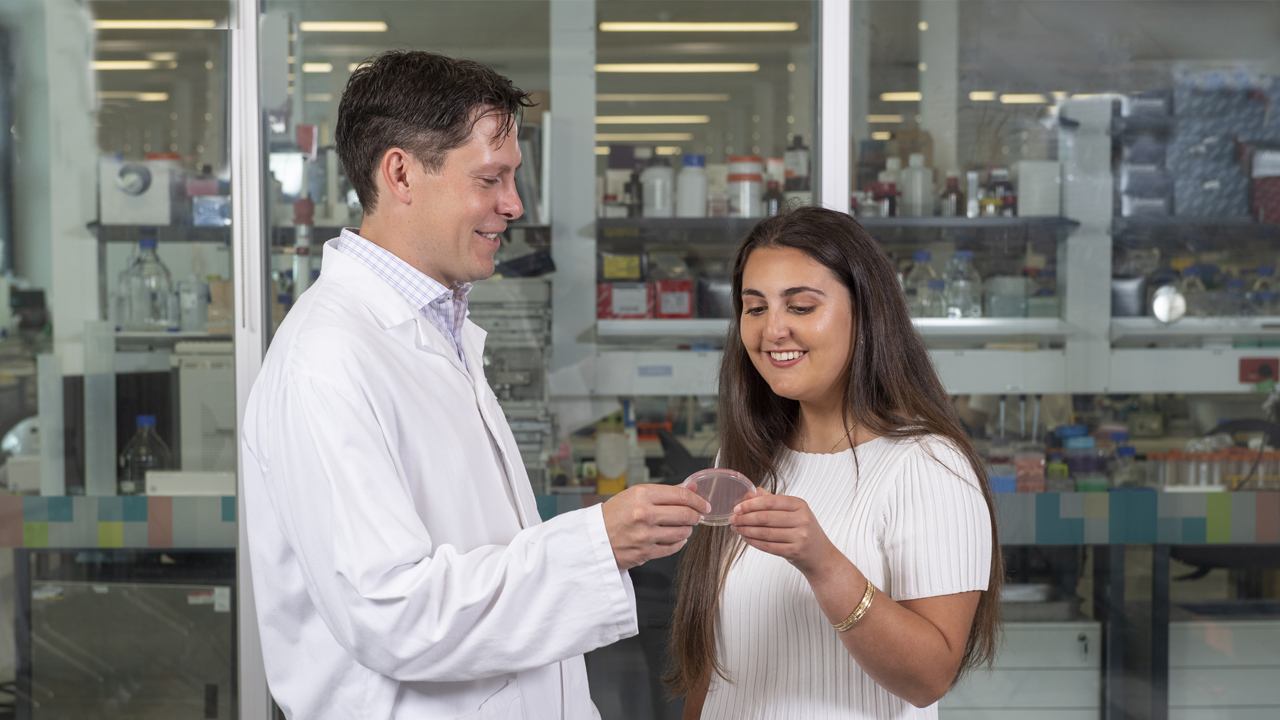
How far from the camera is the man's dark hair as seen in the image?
1.09 meters

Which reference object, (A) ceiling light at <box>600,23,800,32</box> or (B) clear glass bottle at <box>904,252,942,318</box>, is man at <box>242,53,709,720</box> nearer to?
(B) clear glass bottle at <box>904,252,942,318</box>

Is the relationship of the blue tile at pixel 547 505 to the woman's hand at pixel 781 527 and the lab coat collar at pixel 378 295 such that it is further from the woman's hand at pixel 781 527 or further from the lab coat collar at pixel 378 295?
the woman's hand at pixel 781 527

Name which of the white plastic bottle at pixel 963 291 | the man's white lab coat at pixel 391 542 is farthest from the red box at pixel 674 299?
the man's white lab coat at pixel 391 542

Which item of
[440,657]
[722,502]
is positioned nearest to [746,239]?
[722,502]

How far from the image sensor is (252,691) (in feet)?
7.11

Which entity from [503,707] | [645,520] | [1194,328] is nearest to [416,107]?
[645,520]

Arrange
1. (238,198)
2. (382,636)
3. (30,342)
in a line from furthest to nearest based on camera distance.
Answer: (30,342) < (238,198) < (382,636)

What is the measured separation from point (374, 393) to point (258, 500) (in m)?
0.19

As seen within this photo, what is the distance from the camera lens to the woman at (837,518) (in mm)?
1079

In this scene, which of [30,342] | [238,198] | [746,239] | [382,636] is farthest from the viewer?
[30,342]

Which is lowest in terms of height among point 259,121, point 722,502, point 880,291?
point 722,502

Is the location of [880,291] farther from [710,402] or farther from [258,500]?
[710,402]

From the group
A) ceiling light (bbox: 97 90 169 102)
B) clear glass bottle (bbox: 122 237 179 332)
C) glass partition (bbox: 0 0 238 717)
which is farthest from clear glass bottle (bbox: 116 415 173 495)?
ceiling light (bbox: 97 90 169 102)

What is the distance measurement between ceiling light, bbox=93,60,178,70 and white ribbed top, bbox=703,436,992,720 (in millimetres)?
2026
